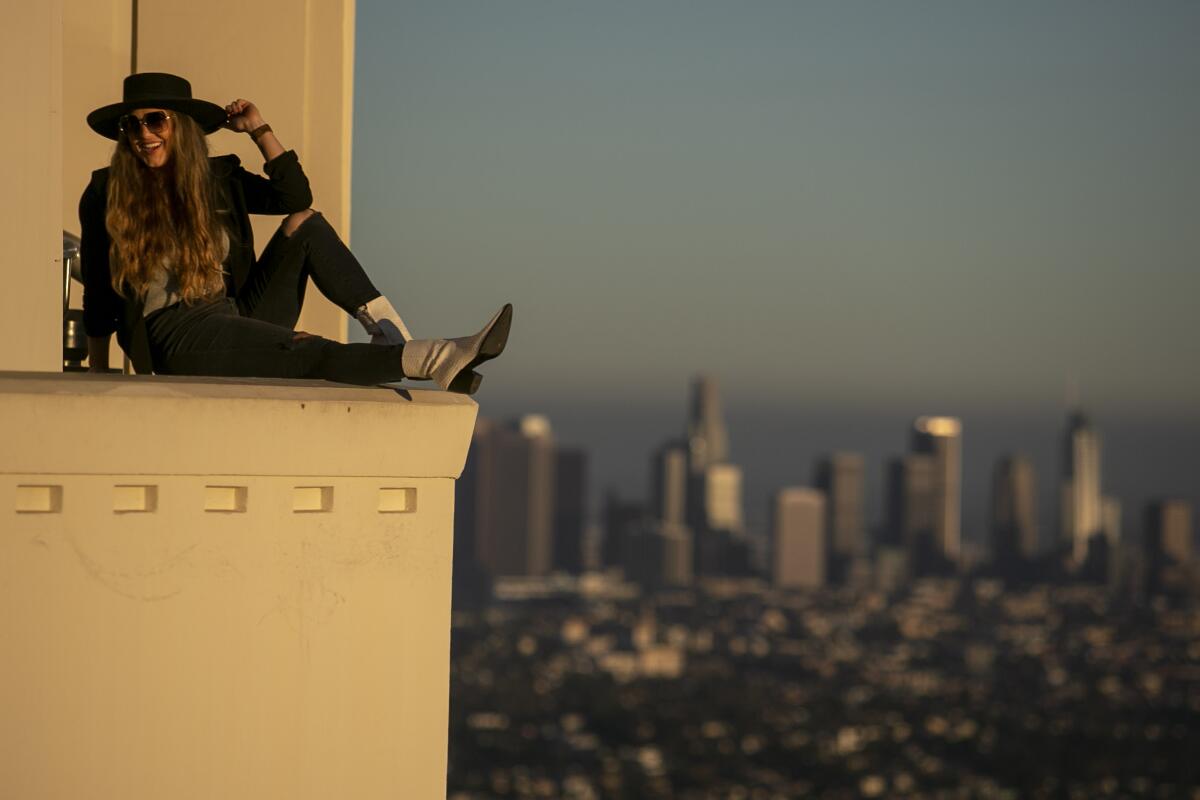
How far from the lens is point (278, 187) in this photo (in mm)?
5578

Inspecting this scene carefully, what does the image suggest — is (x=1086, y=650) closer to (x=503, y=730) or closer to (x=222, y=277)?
(x=503, y=730)

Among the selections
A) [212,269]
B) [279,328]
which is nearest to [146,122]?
[212,269]

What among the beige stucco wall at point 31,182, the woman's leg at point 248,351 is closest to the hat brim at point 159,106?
the beige stucco wall at point 31,182

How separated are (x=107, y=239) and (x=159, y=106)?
0.40 meters

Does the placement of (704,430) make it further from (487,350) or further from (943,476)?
(487,350)

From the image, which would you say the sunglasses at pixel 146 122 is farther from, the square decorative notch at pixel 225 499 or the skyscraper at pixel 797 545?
the skyscraper at pixel 797 545

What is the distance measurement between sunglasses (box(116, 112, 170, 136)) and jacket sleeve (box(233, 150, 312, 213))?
321mm

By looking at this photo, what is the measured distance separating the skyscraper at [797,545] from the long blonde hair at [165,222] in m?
139

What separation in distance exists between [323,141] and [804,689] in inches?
3630

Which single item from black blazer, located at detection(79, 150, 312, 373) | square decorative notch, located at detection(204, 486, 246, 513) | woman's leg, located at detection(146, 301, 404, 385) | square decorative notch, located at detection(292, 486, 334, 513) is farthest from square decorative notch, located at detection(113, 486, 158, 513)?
black blazer, located at detection(79, 150, 312, 373)

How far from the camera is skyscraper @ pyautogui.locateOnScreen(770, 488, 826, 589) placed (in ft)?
477

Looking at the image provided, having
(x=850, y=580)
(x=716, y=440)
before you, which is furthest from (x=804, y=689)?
(x=716, y=440)

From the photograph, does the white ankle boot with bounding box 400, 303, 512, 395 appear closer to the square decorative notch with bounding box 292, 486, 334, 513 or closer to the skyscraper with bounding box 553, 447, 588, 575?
the square decorative notch with bounding box 292, 486, 334, 513

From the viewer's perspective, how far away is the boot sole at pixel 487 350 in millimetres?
4848
